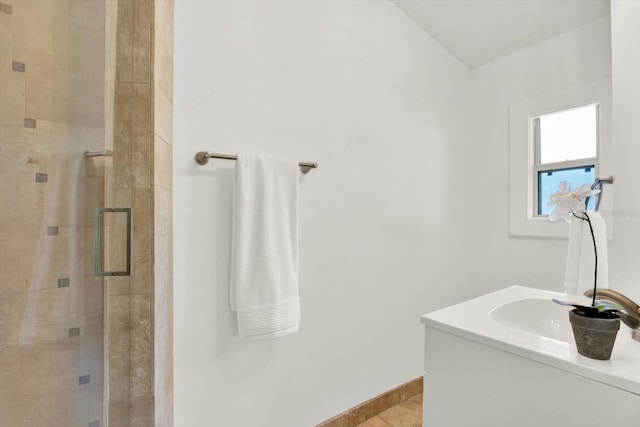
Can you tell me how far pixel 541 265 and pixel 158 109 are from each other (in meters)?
2.14

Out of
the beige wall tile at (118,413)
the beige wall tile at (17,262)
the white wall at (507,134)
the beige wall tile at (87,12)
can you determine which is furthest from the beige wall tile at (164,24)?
the white wall at (507,134)

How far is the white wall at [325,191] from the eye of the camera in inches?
43.1

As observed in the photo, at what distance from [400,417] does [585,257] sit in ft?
4.21

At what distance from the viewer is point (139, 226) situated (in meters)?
0.81

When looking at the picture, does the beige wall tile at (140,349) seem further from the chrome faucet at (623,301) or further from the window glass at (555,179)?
the window glass at (555,179)

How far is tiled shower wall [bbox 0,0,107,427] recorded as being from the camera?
62cm

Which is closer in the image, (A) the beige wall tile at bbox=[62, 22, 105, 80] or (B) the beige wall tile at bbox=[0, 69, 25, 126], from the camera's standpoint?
(B) the beige wall tile at bbox=[0, 69, 25, 126]

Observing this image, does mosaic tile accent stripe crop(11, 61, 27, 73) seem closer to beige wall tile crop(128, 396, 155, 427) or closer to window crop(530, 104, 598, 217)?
beige wall tile crop(128, 396, 155, 427)

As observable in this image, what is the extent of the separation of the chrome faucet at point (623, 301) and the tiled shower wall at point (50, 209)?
1.29m

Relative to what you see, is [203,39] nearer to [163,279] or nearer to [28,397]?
[163,279]

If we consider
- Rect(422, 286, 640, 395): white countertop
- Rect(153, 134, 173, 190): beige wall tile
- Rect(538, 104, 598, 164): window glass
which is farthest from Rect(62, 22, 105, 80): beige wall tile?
Rect(538, 104, 598, 164): window glass

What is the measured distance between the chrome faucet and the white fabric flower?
20 centimetres

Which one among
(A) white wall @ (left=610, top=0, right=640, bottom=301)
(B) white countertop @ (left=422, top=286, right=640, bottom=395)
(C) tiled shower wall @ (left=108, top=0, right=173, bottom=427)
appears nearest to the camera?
(B) white countertop @ (left=422, top=286, right=640, bottom=395)

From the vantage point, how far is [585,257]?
836mm
